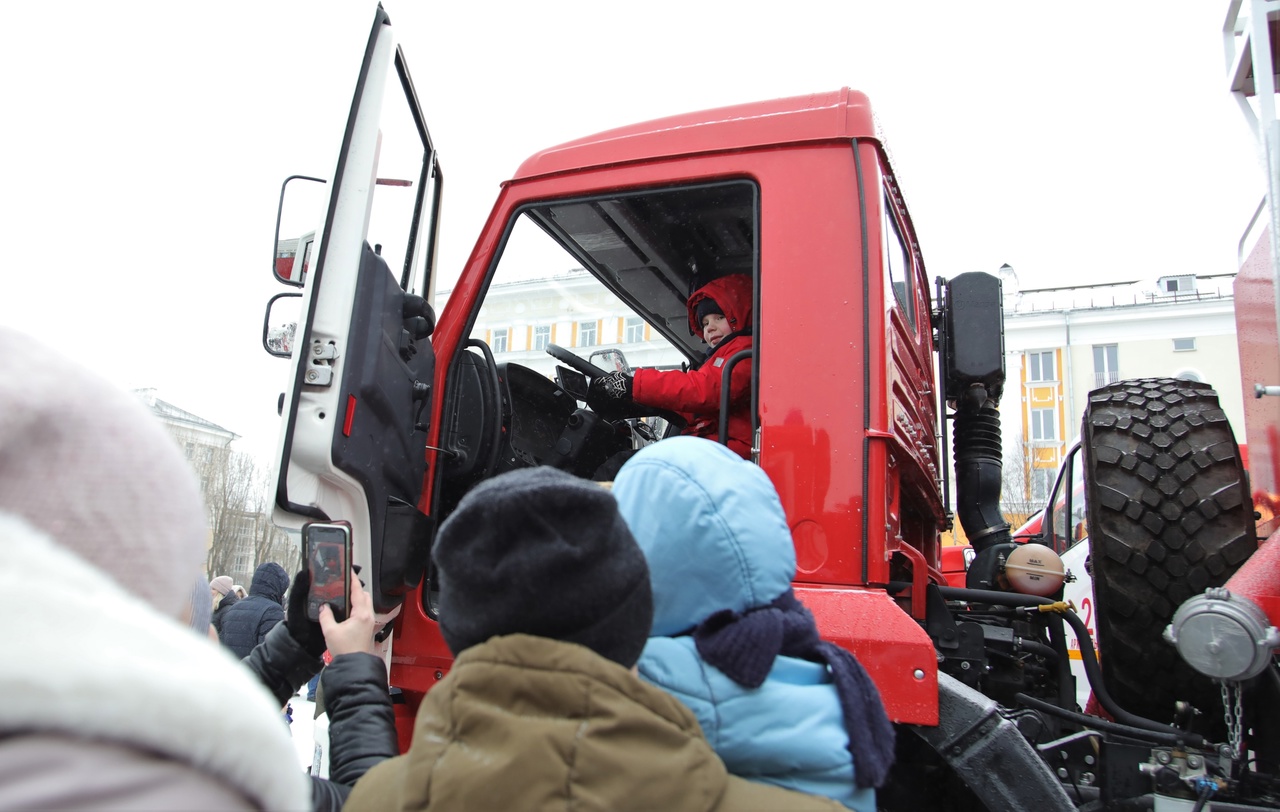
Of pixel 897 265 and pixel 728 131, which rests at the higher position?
pixel 728 131

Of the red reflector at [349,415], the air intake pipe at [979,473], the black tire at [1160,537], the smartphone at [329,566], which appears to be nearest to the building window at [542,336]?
the red reflector at [349,415]

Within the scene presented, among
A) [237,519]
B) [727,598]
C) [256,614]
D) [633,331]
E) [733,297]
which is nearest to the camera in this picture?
[727,598]

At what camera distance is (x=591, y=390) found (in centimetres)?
318

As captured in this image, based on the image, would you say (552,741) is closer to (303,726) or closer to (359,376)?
(359,376)

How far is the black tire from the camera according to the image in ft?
8.24

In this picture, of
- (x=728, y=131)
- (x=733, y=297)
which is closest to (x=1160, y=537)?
(x=733, y=297)

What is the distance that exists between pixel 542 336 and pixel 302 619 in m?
1.73

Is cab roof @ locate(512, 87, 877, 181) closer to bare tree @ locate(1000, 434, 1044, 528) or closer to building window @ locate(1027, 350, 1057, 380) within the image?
bare tree @ locate(1000, 434, 1044, 528)

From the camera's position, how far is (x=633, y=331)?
3.94m

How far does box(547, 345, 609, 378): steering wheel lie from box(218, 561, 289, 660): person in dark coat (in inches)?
132

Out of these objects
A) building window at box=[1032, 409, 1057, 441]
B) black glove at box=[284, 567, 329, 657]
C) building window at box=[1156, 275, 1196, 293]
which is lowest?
black glove at box=[284, 567, 329, 657]

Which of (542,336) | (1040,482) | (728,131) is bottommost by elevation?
(542,336)

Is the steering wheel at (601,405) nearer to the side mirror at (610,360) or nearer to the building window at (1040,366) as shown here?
the side mirror at (610,360)

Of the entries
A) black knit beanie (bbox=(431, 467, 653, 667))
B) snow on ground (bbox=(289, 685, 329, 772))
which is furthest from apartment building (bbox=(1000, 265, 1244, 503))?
black knit beanie (bbox=(431, 467, 653, 667))
